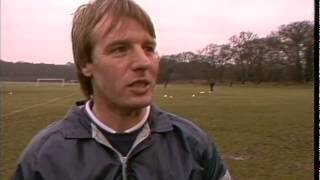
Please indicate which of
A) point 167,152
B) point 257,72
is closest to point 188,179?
point 167,152

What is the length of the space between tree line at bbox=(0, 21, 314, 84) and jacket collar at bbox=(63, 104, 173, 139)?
8226cm

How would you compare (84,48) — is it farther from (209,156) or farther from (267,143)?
(267,143)

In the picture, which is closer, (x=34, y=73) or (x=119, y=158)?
(x=119, y=158)

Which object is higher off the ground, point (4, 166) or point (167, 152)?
point (167, 152)

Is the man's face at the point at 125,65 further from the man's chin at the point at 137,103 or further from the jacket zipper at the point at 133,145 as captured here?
the jacket zipper at the point at 133,145

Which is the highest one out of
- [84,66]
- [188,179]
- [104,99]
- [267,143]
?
[84,66]

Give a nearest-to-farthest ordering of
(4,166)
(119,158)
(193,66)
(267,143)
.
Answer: (119,158)
(4,166)
(267,143)
(193,66)

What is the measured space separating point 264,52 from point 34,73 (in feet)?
183

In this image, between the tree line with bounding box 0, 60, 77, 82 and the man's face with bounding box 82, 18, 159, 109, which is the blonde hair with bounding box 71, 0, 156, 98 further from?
the tree line with bounding box 0, 60, 77, 82

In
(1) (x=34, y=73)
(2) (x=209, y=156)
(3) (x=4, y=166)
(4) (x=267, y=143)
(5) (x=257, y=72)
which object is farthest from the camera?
(1) (x=34, y=73)

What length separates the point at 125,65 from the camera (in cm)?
194

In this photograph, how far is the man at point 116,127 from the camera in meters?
1.94

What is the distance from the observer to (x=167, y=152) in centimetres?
205

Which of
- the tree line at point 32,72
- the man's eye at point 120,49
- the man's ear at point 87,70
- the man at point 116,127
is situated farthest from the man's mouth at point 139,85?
the tree line at point 32,72
